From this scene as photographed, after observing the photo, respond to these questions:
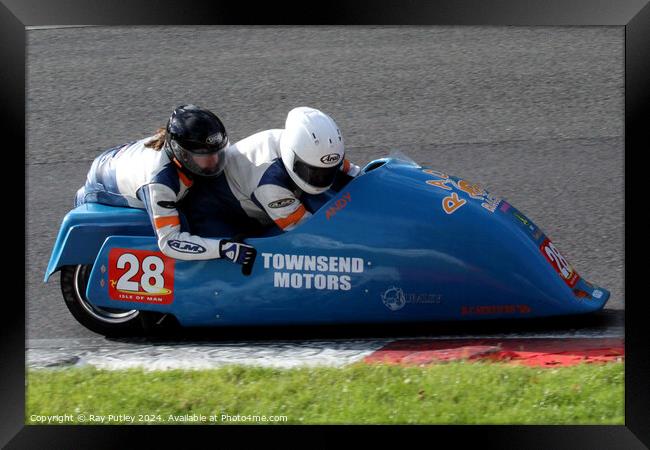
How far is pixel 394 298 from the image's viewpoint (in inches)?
252

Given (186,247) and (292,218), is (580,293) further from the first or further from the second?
(186,247)

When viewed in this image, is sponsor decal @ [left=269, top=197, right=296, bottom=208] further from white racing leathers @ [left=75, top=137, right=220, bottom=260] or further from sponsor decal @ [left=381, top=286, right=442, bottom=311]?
sponsor decal @ [left=381, top=286, right=442, bottom=311]

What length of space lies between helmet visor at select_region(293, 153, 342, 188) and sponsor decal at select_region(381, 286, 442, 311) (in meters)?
0.79

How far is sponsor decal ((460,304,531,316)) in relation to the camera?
6.33m

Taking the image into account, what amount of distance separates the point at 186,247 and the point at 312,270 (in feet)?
2.66

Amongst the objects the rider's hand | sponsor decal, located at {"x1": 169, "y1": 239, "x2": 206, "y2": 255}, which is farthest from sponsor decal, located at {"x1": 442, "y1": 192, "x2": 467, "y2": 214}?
sponsor decal, located at {"x1": 169, "y1": 239, "x2": 206, "y2": 255}

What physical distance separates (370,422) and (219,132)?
2.13 m

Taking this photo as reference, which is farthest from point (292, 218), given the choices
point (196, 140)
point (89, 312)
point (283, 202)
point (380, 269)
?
point (89, 312)

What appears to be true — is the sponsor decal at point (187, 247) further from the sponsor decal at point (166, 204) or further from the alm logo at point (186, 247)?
the sponsor decal at point (166, 204)

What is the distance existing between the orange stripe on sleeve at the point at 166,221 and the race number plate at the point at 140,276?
24 centimetres

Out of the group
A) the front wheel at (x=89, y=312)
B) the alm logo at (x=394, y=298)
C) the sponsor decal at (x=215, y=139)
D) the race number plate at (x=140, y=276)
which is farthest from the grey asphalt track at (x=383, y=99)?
the sponsor decal at (x=215, y=139)

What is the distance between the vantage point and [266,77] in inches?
405

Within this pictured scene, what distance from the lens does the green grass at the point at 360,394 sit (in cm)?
540

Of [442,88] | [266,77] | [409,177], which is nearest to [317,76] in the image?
[266,77]
